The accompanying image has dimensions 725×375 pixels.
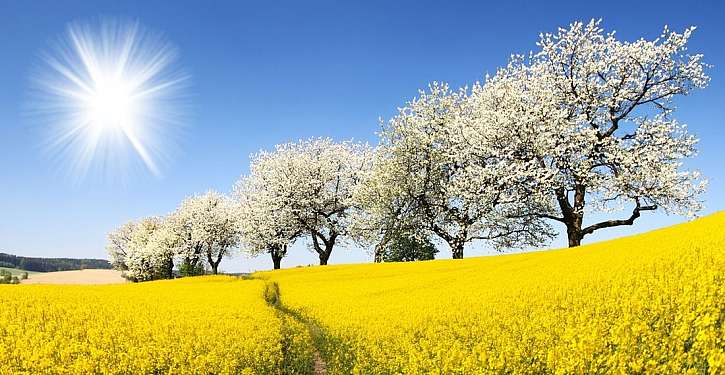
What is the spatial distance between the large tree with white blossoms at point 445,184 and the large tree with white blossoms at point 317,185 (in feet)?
27.3

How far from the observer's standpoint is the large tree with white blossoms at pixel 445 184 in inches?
1551

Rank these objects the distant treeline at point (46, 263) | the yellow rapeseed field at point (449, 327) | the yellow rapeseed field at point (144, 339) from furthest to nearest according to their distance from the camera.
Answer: the distant treeline at point (46, 263) < the yellow rapeseed field at point (144, 339) < the yellow rapeseed field at point (449, 327)

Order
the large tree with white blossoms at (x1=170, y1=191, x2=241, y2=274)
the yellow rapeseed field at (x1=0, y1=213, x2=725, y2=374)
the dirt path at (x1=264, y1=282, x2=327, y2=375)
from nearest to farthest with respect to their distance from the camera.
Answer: the yellow rapeseed field at (x1=0, y1=213, x2=725, y2=374)
the dirt path at (x1=264, y1=282, x2=327, y2=375)
the large tree with white blossoms at (x1=170, y1=191, x2=241, y2=274)

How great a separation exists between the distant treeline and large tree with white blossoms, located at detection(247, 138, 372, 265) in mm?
125479

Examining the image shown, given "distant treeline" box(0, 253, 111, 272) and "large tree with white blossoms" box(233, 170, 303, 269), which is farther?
Answer: "distant treeline" box(0, 253, 111, 272)

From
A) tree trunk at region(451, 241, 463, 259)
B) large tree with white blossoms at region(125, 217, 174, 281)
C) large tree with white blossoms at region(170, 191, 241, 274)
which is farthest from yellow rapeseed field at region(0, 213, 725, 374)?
large tree with white blossoms at region(125, 217, 174, 281)

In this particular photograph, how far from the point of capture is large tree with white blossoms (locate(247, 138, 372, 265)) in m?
55.9

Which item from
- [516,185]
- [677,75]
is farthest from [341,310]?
[677,75]

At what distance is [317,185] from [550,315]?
45.4 meters

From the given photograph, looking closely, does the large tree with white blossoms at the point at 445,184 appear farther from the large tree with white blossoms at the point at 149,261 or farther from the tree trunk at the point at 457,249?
the large tree with white blossoms at the point at 149,261

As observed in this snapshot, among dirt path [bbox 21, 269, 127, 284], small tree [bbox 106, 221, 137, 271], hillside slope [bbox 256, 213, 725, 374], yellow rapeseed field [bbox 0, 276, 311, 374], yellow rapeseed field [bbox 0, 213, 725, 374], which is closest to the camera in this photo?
A: hillside slope [bbox 256, 213, 725, 374]

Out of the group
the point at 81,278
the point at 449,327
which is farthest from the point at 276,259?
the point at 81,278

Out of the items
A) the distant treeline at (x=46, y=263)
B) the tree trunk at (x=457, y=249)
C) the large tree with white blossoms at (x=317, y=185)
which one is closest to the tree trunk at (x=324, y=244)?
the large tree with white blossoms at (x=317, y=185)

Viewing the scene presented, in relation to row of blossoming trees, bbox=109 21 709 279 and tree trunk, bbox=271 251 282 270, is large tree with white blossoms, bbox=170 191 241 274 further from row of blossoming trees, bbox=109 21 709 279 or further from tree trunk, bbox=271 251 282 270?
row of blossoming trees, bbox=109 21 709 279
